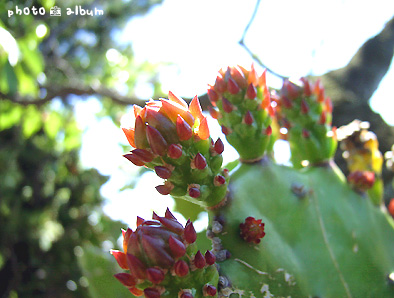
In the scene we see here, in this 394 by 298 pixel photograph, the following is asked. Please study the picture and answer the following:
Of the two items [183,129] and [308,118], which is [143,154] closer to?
[183,129]

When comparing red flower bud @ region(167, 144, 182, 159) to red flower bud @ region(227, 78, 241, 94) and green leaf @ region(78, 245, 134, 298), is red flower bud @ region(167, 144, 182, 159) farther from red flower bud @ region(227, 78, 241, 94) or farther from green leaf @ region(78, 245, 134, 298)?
green leaf @ region(78, 245, 134, 298)

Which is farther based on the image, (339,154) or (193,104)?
(339,154)

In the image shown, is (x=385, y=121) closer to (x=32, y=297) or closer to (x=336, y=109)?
(x=336, y=109)

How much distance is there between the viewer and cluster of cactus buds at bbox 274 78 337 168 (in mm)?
1058

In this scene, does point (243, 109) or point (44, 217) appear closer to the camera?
point (243, 109)

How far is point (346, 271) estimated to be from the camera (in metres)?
0.88

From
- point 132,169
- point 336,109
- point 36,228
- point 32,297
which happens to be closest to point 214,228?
point 336,109

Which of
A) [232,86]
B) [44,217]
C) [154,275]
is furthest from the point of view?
[44,217]

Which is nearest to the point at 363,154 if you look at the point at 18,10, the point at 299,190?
the point at 299,190

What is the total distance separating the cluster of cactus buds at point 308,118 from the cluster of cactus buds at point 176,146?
45cm

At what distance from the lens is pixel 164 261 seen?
0.57 meters

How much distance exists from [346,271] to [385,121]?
1150 millimetres

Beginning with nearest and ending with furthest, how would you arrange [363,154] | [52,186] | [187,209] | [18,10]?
[363,154]
[187,209]
[18,10]
[52,186]

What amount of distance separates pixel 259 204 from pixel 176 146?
31 centimetres
